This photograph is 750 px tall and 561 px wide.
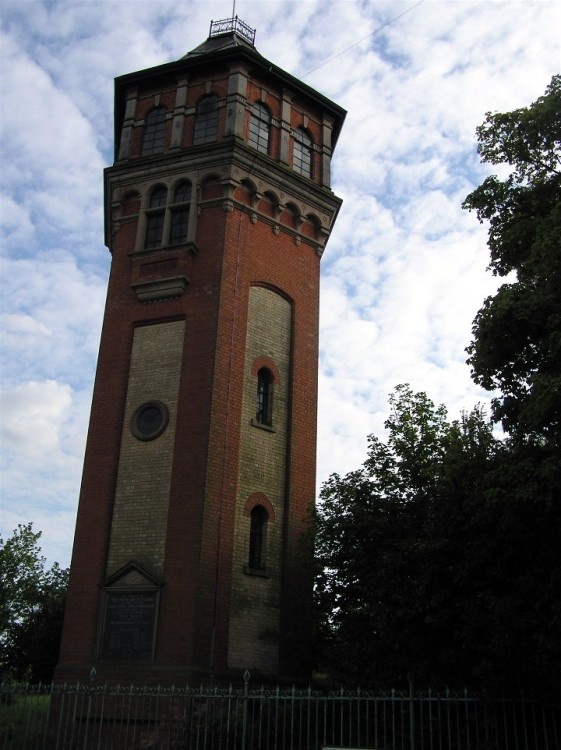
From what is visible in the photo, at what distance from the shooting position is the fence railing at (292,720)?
12.4 m

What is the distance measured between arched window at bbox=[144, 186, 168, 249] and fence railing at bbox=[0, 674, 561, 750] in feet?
40.3

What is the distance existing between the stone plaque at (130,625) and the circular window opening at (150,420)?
12.9ft

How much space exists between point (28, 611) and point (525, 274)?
31960 millimetres

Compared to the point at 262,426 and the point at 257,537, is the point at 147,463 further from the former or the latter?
the point at 257,537

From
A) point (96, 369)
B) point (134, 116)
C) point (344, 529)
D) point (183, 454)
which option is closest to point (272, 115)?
point (134, 116)

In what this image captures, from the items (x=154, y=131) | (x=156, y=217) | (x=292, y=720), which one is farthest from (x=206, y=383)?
(x=292, y=720)

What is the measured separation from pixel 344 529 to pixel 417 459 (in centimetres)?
277

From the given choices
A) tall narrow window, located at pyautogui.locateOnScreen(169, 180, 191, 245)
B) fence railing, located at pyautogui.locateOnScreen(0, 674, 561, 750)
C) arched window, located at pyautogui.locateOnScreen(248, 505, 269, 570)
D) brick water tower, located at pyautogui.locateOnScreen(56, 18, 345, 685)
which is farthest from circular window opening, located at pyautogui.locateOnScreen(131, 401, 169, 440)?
fence railing, located at pyautogui.locateOnScreen(0, 674, 561, 750)

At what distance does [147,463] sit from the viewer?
66.8 feet

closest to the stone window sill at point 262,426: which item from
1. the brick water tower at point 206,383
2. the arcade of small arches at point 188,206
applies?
the brick water tower at point 206,383

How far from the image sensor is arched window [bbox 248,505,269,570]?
20.2 m

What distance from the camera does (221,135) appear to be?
2398cm

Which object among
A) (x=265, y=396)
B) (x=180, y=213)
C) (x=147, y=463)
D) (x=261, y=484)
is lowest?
(x=261, y=484)

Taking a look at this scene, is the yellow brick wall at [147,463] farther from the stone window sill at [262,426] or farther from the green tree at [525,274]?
the green tree at [525,274]
